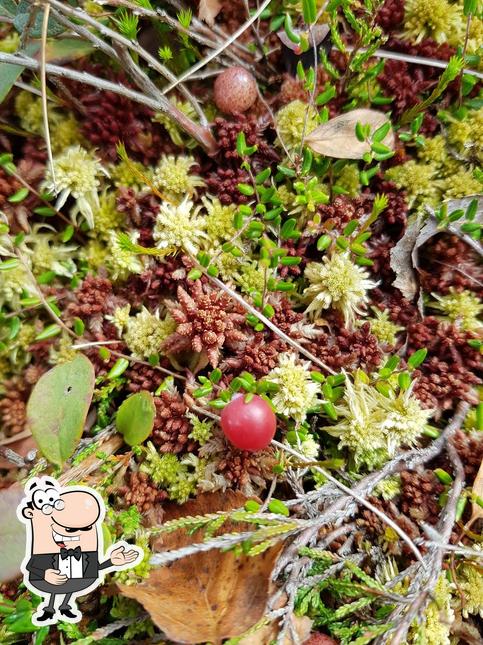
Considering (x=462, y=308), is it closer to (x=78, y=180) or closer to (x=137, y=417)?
(x=137, y=417)

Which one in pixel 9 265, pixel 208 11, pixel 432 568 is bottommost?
pixel 432 568

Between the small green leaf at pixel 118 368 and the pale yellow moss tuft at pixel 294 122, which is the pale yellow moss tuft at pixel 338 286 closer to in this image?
the pale yellow moss tuft at pixel 294 122

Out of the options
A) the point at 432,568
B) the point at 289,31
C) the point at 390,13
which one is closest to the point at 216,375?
the point at 432,568

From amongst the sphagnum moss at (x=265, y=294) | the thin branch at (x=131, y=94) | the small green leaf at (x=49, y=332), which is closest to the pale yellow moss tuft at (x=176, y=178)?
the sphagnum moss at (x=265, y=294)

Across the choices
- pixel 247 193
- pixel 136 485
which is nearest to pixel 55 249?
pixel 247 193

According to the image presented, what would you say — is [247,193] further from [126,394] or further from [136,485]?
[136,485]

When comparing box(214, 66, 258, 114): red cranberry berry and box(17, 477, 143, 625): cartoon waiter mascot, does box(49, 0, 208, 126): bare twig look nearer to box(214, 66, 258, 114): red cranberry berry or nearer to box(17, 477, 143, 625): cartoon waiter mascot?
box(214, 66, 258, 114): red cranberry berry

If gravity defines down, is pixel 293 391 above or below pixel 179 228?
below
